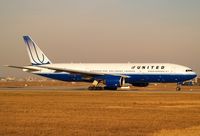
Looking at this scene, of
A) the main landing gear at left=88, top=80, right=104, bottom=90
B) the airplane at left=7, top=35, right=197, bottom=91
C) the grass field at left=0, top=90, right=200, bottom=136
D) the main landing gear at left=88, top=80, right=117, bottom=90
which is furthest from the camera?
the main landing gear at left=88, top=80, right=104, bottom=90

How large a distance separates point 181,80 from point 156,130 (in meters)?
44.8

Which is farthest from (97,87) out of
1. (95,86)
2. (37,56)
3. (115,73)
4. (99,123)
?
(99,123)

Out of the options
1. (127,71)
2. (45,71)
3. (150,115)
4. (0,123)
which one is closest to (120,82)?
(127,71)

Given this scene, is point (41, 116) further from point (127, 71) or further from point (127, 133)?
point (127, 71)

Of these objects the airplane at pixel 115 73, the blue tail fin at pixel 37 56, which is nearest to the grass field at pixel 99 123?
the airplane at pixel 115 73

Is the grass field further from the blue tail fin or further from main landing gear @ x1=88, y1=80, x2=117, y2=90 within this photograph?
the blue tail fin

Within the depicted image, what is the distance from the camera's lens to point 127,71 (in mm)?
63125

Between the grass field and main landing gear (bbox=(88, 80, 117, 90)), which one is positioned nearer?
the grass field

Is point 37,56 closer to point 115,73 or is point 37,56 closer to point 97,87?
point 97,87

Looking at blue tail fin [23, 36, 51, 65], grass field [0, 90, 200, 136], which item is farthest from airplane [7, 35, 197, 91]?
grass field [0, 90, 200, 136]

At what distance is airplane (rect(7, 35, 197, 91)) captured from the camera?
61250mm

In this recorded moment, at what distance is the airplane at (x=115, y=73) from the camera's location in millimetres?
61250

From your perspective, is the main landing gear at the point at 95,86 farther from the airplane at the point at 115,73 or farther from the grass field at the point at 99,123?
the grass field at the point at 99,123

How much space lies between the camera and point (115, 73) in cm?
6388
